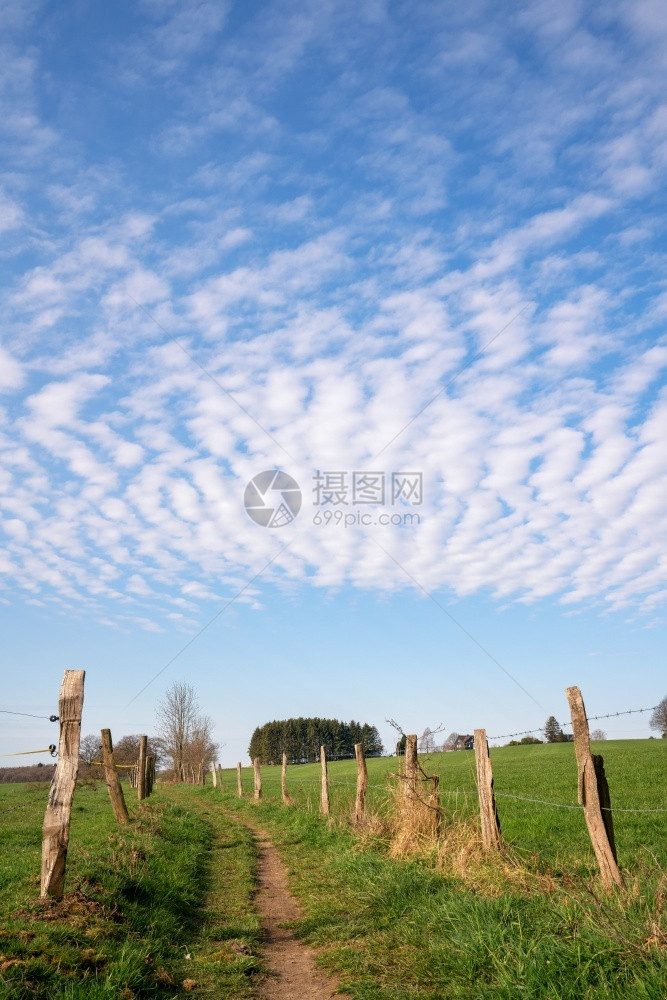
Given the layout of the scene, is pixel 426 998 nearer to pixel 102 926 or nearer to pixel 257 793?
pixel 102 926

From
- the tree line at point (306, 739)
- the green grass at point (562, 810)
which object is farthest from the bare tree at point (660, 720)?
the green grass at point (562, 810)

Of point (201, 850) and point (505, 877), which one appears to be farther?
point (201, 850)

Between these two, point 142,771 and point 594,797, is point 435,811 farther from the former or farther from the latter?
point 142,771

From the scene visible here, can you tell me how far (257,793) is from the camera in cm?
2711

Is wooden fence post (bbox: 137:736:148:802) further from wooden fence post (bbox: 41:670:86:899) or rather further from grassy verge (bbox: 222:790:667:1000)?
wooden fence post (bbox: 41:670:86:899)

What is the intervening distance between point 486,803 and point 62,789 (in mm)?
5324

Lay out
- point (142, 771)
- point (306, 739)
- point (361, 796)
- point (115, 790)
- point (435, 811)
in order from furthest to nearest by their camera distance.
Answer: point (306, 739) < point (142, 771) < point (115, 790) < point (361, 796) < point (435, 811)

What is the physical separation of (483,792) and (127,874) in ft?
15.1

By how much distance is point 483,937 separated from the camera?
557 cm

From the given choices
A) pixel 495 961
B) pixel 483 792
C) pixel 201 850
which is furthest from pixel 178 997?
pixel 201 850

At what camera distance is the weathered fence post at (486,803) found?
8727mm

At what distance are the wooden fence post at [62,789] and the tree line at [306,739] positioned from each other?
126m

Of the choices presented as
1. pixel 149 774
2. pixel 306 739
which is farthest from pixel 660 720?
pixel 149 774

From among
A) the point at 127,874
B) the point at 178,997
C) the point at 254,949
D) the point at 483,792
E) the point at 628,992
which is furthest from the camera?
the point at 483,792
